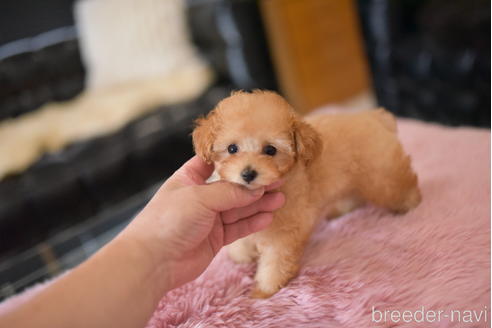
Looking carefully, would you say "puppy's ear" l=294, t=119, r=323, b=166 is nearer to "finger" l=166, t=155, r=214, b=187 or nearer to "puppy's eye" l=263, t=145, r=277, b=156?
"puppy's eye" l=263, t=145, r=277, b=156

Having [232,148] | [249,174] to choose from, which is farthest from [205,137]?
[249,174]

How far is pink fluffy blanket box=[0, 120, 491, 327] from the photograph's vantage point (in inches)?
40.4

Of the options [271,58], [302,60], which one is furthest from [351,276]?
[302,60]

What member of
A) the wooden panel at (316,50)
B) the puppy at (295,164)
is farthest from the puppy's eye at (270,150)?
the wooden panel at (316,50)

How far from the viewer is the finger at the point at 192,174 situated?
1.11m

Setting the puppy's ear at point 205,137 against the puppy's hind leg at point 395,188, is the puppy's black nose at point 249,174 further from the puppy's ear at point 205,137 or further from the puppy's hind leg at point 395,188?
the puppy's hind leg at point 395,188

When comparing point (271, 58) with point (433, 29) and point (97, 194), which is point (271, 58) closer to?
point (433, 29)

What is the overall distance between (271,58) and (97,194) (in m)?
1.52

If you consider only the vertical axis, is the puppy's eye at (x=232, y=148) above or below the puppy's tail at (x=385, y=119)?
above

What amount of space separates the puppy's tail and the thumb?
528 millimetres

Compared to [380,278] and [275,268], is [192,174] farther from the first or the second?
[380,278]

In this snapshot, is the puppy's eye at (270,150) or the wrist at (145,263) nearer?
the wrist at (145,263)

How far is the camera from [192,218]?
1.01 meters

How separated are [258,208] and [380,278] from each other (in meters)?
0.36
